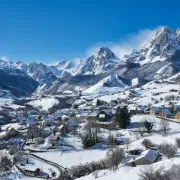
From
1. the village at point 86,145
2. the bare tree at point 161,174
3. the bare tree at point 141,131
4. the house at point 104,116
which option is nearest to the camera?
the bare tree at point 161,174

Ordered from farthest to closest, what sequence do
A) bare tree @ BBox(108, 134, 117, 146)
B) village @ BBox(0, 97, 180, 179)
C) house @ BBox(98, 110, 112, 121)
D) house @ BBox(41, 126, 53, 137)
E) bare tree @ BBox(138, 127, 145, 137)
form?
house @ BBox(98, 110, 112, 121)
house @ BBox(41, 126, 53, 137)
bare tree @ BBox(138, 127, 145, 137)
bare tree @ BBox(108, 134, 117, 146)
village @ BBox(0, 97, 180, 179)

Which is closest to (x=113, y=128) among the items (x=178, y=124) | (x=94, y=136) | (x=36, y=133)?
(x=94, y=136)

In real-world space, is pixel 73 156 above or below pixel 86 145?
below

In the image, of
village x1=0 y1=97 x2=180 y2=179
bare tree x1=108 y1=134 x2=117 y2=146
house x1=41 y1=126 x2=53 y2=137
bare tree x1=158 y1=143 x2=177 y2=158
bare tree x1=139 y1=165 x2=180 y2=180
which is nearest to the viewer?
bare tree x1=139 y1=165 x2=180 y2=180

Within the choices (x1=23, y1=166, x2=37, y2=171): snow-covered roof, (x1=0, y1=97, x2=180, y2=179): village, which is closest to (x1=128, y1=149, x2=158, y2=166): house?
(x1=0, y1=97, x2=180, y2=179): village

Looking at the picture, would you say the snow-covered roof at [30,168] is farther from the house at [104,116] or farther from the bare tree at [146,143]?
the house at [104,116]

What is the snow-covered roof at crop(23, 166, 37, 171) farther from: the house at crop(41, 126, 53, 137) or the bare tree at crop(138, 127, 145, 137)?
the bare tree at crop(138, 127, 145, 137)

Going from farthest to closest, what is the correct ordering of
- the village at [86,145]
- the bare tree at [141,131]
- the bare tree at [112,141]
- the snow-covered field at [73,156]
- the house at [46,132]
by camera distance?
1. the house at [46,132]
2. the bare tree at [141,131]
3. the bare tree at [112,141]
4. the snow-covered field at [73,156]
5. the village at [86,145]

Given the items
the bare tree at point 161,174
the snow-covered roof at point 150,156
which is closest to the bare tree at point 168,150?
the snow-covered roof at point 150,156

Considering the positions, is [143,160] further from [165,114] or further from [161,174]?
[165,114]

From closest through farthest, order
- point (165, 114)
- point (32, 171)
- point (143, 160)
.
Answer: point (143, 160), point (32, 171), point (165, 114)

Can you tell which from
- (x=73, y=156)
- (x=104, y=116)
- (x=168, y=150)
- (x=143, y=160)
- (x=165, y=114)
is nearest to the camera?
(x=143, y=160)

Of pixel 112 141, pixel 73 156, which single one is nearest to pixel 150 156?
pixel 112 141

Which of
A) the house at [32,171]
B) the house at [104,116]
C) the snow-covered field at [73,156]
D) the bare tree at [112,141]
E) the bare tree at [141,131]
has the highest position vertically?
the house at [104,116]
